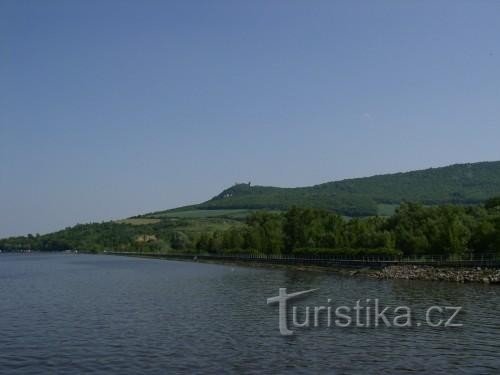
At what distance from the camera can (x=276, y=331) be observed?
→ 138ft

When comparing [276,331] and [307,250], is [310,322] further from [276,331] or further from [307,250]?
[307,250]

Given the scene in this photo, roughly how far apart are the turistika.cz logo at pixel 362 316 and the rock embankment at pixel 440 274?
91.4 ft

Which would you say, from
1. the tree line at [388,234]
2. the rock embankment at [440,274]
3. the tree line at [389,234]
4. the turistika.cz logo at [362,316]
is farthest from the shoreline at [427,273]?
the turistika.cz logo at [362,316]

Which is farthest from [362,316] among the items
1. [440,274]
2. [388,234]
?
[388,234]

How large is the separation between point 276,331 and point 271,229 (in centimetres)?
14013

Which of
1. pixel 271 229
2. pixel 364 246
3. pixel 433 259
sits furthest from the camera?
pixel 271 229

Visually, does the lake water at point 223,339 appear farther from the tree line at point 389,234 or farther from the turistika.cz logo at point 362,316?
the tree line at point 389,234

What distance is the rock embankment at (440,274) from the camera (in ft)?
264

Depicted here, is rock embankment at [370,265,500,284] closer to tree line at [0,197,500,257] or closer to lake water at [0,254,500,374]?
tree line at [0,197,500,257]

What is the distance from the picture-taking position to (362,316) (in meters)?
48.9

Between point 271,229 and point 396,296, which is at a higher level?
point 271,229

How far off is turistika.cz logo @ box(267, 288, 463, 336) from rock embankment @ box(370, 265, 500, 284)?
27.9 meters

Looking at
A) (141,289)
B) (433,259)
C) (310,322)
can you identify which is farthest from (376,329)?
(433,259)

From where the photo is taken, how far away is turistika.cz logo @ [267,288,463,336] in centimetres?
4438
